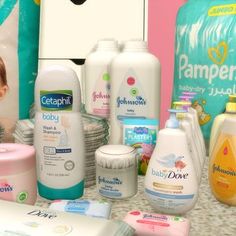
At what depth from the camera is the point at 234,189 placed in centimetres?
54

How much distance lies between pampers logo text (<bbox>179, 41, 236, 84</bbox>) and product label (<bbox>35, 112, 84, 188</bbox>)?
326 millimetres

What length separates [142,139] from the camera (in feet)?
2.15

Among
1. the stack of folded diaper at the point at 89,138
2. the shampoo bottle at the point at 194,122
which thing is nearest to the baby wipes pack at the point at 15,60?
the stack of folded diaper at the point at 89,138

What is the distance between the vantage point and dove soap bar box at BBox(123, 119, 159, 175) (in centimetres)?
65

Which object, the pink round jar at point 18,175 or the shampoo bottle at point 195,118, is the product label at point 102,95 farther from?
the pink round jar at point 18,175

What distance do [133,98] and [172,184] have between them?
9.1 inches

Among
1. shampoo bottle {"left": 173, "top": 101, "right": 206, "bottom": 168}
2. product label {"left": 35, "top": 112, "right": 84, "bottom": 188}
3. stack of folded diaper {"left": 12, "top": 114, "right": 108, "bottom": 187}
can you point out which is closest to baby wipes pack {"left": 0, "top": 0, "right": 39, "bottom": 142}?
stack of folded diaper {"left": 12, "top": 114, "right": 108, "bottom": 187}

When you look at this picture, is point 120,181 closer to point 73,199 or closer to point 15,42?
point 73,199

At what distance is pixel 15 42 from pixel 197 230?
0.50 meters

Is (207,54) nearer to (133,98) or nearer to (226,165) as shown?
(133,98)

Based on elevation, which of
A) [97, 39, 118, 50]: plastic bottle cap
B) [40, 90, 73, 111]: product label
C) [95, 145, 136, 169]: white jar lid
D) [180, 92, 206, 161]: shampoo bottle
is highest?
[97, 39, 118, 50]: plastic bottle cap

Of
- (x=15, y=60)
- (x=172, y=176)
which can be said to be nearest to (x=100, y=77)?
(x=15, y=60)

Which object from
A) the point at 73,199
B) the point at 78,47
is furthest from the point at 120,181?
the point at 78,47

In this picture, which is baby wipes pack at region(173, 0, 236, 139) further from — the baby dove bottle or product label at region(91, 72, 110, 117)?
the baby dove bottle
